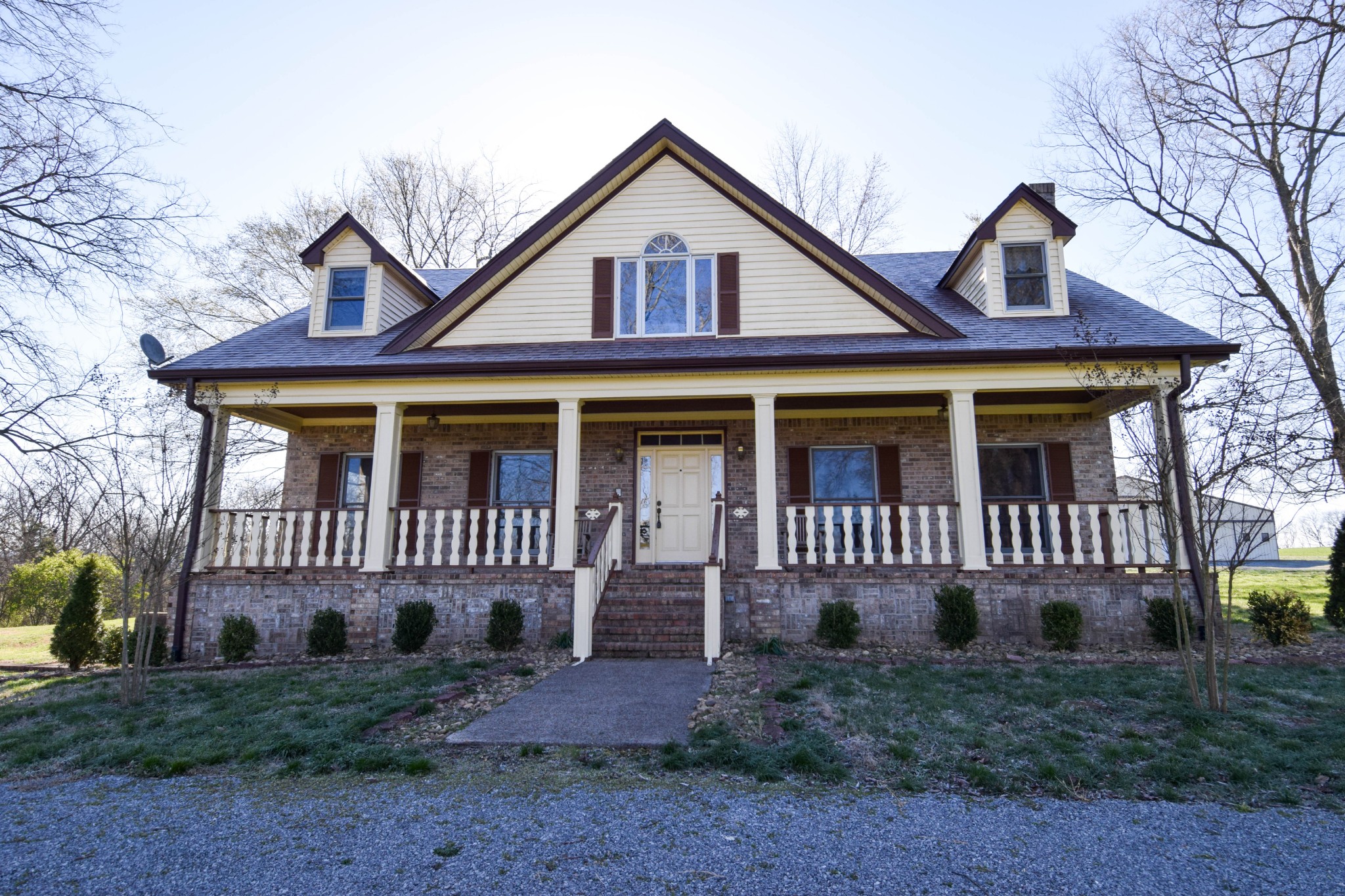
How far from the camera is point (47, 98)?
383 inches

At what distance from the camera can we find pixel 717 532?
903 centimetres

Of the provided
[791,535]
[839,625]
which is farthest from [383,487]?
[839,625]

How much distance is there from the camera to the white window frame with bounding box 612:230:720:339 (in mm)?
10781

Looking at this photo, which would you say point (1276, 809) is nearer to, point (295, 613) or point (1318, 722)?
point (1318, 722)

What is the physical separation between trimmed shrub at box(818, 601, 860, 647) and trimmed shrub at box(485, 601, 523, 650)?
12.5 ft

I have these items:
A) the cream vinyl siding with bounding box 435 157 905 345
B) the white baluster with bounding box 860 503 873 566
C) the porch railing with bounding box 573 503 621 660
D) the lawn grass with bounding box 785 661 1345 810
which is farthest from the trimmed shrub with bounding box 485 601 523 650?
the white baluster with bounding box 860 503 873 566

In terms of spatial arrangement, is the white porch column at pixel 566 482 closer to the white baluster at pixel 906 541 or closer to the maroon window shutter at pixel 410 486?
the maroon window shutter at pixel 410 486

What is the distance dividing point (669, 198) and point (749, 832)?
31.7 ft

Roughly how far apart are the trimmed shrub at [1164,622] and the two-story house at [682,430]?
0.21m

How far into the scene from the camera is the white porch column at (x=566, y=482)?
9.53 meters

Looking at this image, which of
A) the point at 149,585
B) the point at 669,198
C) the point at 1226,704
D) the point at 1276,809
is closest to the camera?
the point at 1276,809

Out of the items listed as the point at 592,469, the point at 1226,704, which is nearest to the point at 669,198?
the point at 592,469

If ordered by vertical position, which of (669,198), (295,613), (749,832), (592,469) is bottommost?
(749,832)

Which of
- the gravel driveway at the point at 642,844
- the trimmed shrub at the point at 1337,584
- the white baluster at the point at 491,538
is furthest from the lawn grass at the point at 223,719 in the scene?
the trimmed shrub at the point at 1337,584
